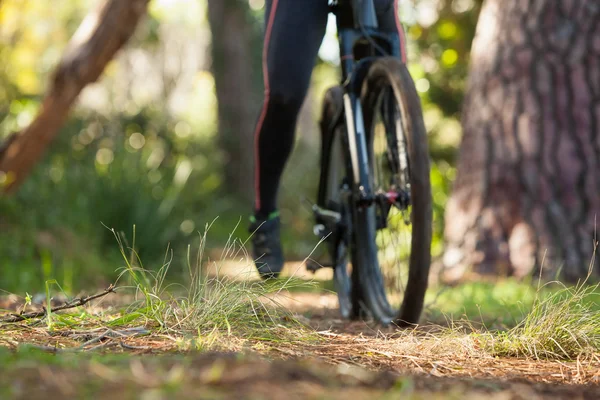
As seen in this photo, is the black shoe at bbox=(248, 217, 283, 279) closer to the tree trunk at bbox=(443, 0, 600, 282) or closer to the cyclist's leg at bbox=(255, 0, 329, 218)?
the cyclist's leg at bbox=(255, 0, 329, 218)

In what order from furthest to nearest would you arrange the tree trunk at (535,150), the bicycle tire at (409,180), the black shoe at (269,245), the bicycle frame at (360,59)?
the tree trunk at (535,150) → the black shoe at (269,245) → the bicycle frame at (360,59) → the bicycle tire at (409,180)

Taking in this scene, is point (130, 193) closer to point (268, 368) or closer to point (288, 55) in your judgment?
point (288, 55)

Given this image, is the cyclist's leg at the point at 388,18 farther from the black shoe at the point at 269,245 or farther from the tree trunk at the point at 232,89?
the tree trunk at the point at 232,89

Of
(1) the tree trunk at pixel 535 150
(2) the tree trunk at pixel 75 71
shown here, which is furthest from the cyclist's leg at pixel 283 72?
(2) the tree trunk at pixel 75 71

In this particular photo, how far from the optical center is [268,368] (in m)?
1.23

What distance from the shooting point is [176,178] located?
693 centimetres

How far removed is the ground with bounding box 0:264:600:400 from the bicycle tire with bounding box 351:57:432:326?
0.61 feet

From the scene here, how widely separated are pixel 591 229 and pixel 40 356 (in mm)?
3463

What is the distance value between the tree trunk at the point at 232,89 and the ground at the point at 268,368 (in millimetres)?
8914

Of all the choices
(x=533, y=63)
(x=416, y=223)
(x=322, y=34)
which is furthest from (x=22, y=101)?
(x=416, y=223)

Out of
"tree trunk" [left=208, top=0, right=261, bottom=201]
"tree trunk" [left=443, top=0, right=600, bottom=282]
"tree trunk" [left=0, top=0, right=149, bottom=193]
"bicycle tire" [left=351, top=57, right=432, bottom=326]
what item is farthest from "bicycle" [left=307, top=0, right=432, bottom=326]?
"tree trunk" [left=208, top=0, right=261, bottom=201]

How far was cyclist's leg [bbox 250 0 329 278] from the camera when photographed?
2697mm

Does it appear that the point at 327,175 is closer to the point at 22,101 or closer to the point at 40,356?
the point at 40,356

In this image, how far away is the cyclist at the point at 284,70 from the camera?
Answer: 270 centimetres
